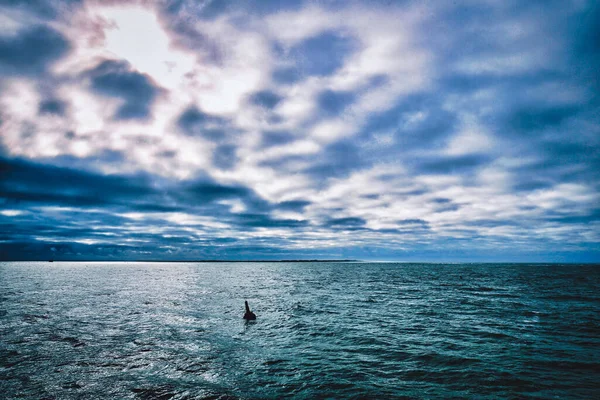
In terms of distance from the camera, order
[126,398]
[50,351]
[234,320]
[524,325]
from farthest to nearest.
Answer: [234,320] → [524,325] → [50,351] → [126,398]

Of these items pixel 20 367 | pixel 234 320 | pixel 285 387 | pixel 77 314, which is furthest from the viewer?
pixel 77 314

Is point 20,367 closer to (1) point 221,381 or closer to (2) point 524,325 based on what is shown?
(1) point 221,381

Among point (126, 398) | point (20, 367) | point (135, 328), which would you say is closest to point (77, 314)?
point (135, 328)

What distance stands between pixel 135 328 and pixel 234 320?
9.77 m

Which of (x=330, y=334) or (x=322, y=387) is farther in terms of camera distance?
(x=330, y=334)

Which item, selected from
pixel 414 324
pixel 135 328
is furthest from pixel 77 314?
pixel 414 324

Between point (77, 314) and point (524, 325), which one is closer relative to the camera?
point (524, 325)

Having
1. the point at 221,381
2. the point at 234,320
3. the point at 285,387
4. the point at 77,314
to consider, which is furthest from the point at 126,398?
the point at 77,314

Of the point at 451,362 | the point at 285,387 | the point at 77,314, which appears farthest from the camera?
the point at 77,314

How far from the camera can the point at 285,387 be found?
643 inches

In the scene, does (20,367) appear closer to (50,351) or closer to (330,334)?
(50,351)

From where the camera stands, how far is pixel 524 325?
1240 inches

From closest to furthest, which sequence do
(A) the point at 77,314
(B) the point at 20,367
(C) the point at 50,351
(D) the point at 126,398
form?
(D) the point at 126,398 < (B) the point at 20,367 < (C) the point at 50,351 < (A) the point at 77,314

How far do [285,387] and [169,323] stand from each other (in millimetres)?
20920
